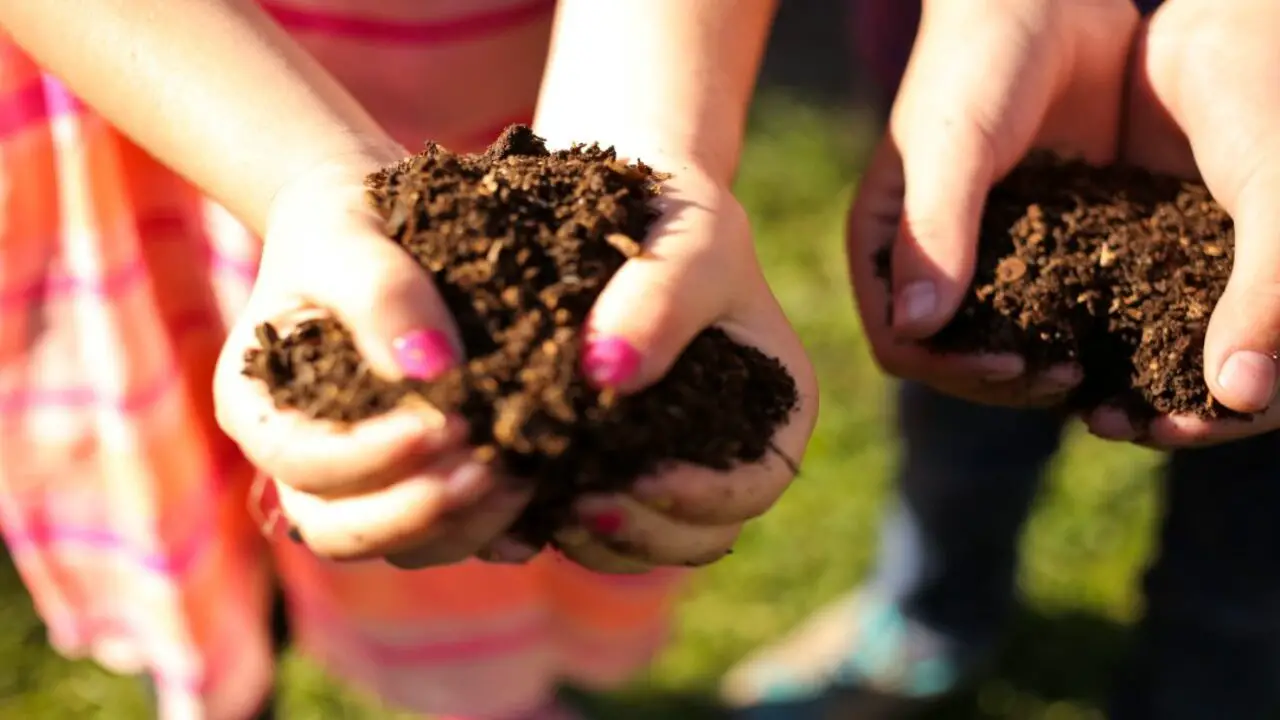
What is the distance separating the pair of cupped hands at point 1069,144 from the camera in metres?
1.52

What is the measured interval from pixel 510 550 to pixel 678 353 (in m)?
0.29

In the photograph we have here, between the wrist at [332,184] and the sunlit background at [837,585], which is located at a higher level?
the wrist at [332,184]

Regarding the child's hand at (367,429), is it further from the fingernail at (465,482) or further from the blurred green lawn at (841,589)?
the blurred green lawn at (841,589)

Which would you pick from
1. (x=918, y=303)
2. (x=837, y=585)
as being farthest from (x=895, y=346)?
(x=837, y=585)

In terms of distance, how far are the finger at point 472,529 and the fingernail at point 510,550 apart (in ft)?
0.06

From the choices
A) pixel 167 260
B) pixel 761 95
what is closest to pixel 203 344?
pixel 167 260

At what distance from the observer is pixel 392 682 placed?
2230 mm

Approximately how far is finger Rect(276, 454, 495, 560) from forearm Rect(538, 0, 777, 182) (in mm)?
520

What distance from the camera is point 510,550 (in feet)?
4.31

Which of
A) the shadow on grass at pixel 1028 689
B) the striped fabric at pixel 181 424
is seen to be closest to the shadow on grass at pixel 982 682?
the shadow on grass at pixel 1028 689

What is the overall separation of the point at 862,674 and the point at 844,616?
0.15m

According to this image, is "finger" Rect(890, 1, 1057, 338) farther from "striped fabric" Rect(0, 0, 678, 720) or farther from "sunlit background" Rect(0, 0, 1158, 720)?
"sunlit background" Rect(0, 0, 1158, 720)

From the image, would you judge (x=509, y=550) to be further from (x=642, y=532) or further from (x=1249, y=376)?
(x=1249, y=376)

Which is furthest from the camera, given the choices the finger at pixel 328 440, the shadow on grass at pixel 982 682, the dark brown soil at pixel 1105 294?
the shadow on grass at pixel 982 682
